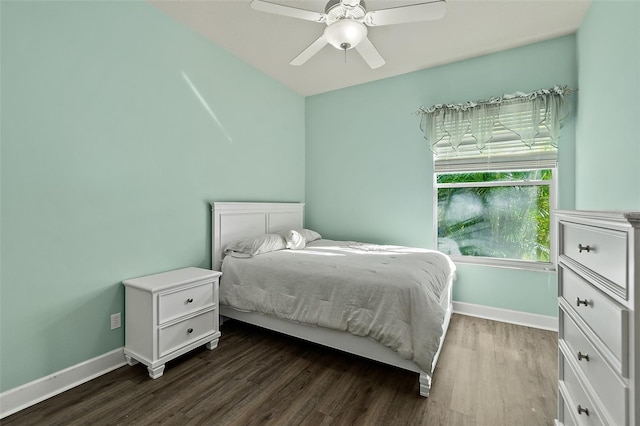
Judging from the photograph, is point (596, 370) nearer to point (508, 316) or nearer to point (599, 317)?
point (599, 317)

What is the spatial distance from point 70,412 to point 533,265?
3812mm

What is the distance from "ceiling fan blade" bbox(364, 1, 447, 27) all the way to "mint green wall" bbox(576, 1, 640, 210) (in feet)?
3.23

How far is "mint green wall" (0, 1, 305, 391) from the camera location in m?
1.65

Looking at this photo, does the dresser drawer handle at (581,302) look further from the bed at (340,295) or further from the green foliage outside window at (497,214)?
the green foliage outside window at (497,214)

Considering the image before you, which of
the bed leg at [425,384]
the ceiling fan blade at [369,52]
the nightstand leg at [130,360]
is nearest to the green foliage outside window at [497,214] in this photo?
the ceiling fan blade at [369,52]

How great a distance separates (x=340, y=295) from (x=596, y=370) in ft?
4.41

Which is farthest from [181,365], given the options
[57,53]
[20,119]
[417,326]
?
[57,53]

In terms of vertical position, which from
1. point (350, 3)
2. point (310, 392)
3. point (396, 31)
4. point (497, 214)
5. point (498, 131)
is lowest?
point (310, 392)

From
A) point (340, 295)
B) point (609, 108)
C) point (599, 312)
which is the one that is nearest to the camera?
point (599, 312)

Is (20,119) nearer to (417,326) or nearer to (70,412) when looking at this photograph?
(70,412)

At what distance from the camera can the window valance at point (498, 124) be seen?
268 cm

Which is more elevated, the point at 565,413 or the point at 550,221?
the point at 550,221

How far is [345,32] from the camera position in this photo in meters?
1.95

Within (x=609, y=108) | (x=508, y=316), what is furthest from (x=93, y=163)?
(x=508, y=316)
